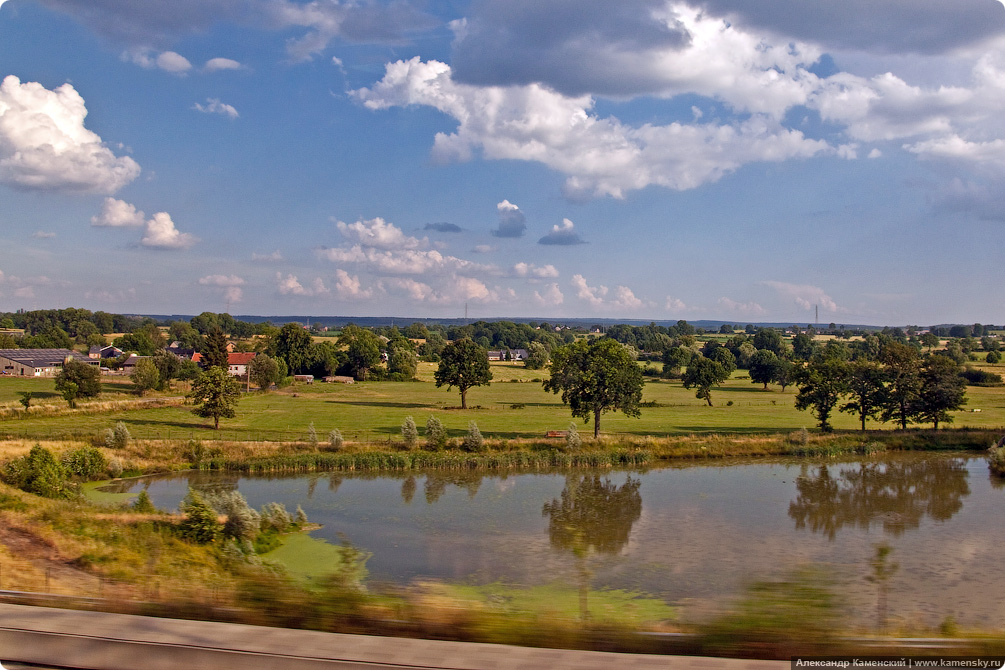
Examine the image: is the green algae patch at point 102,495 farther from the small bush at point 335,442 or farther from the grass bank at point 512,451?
the small bush at point 335,442

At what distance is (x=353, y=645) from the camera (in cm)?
433

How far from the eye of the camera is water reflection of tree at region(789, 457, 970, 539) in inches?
891

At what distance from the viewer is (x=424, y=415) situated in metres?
49.2

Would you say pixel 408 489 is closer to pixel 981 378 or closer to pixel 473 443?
pixel 473 443

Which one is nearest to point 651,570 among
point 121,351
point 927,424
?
point 927,424

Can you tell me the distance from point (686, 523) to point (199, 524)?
47.4 feet

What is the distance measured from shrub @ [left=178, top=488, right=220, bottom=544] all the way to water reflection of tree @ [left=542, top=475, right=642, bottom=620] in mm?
8711

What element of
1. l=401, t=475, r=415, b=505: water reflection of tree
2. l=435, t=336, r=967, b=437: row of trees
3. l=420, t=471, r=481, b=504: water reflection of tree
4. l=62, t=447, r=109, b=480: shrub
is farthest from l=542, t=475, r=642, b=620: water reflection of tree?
l=62, t=447, r=109, b=480: shrub

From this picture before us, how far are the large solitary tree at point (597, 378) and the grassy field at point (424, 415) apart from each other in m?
2.48

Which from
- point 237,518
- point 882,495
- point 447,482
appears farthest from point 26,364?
point 882,495

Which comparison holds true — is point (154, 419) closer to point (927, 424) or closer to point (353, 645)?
point (353, 645)

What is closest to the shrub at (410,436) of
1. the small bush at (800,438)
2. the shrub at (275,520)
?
the shrub at (275,520)

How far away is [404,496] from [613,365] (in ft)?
52.8

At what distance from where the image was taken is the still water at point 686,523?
15688mm
